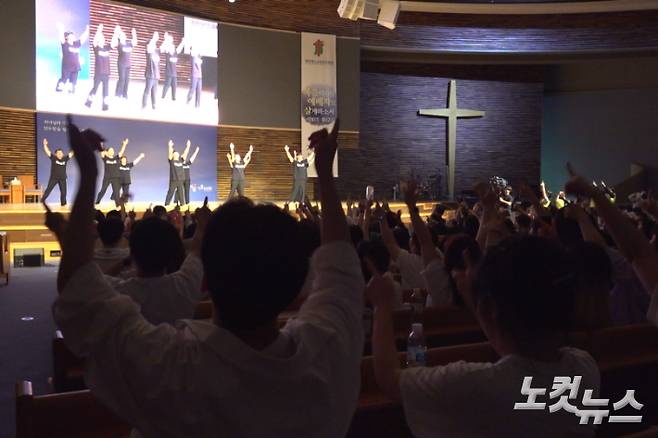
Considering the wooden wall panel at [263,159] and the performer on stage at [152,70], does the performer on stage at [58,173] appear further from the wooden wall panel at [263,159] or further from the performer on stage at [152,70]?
the wooden wall panel at [263,159]

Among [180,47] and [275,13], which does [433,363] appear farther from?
[275,13]

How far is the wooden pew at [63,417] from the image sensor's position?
2184 mm

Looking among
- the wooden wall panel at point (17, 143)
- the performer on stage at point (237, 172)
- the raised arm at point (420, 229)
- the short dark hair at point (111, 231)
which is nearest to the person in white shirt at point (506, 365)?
the raised arm at point (420, 229)

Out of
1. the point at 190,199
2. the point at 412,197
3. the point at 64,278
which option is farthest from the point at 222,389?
the point at 190,199

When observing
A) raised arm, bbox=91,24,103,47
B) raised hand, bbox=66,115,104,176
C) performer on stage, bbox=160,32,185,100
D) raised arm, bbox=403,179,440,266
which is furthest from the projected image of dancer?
raised hand, bbox=66,115,104,176

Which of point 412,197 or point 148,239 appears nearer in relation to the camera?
point 148,239

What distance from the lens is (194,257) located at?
2.14 metres

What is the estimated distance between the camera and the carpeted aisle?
4150mm

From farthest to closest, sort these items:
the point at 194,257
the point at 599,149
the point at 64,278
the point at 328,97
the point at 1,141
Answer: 1. the point at 599,149
2. the point at 328,97
3. the point at 1,141
4. the point at 194,257
5. the point at 64,278

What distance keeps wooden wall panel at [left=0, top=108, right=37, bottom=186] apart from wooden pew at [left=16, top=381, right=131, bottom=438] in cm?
1189

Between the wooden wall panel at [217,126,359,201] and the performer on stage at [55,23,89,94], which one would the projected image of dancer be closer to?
the wooden wall panel at [217,126,359,201]

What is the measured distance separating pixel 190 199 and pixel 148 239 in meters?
13.3

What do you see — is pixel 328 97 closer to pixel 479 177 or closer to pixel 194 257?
pixel 479 177

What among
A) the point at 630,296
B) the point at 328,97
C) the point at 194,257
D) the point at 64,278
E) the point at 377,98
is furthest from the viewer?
the point at 377,98
